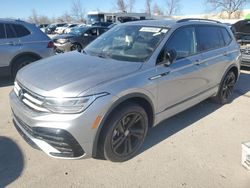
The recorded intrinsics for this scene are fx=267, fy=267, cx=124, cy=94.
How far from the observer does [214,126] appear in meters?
4.57

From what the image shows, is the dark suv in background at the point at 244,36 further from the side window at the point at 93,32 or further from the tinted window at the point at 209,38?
the side window at the point at 93,32

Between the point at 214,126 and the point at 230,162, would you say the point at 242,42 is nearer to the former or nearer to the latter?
the point at 214,126

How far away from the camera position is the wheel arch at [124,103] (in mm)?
2988

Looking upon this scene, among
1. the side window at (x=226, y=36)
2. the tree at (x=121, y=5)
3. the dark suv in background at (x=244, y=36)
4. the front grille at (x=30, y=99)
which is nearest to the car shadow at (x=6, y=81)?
the front grille at (x=30, y=99)

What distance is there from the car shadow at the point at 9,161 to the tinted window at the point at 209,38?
330 centimetres

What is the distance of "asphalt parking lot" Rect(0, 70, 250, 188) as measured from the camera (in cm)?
307

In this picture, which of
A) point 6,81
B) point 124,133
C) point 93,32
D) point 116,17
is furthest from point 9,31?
point 116,17

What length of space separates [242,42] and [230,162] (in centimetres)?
716

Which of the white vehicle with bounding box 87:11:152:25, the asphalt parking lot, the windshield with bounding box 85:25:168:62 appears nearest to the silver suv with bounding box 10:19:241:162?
the windshield with bounding box 85:25:168:62

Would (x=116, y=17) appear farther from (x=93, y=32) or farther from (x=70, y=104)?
(x=70, y=104)

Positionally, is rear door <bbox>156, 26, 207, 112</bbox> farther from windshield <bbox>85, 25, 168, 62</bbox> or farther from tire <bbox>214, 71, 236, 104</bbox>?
tire <bbox>214, 71, 236, 104</bbox>

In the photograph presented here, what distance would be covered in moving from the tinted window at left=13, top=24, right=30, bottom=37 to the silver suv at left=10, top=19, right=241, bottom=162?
3.53m

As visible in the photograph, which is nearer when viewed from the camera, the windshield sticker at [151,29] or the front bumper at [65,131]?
the front bumper at [65,131]

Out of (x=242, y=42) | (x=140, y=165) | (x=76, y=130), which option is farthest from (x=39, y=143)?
(x=242, y=42)
